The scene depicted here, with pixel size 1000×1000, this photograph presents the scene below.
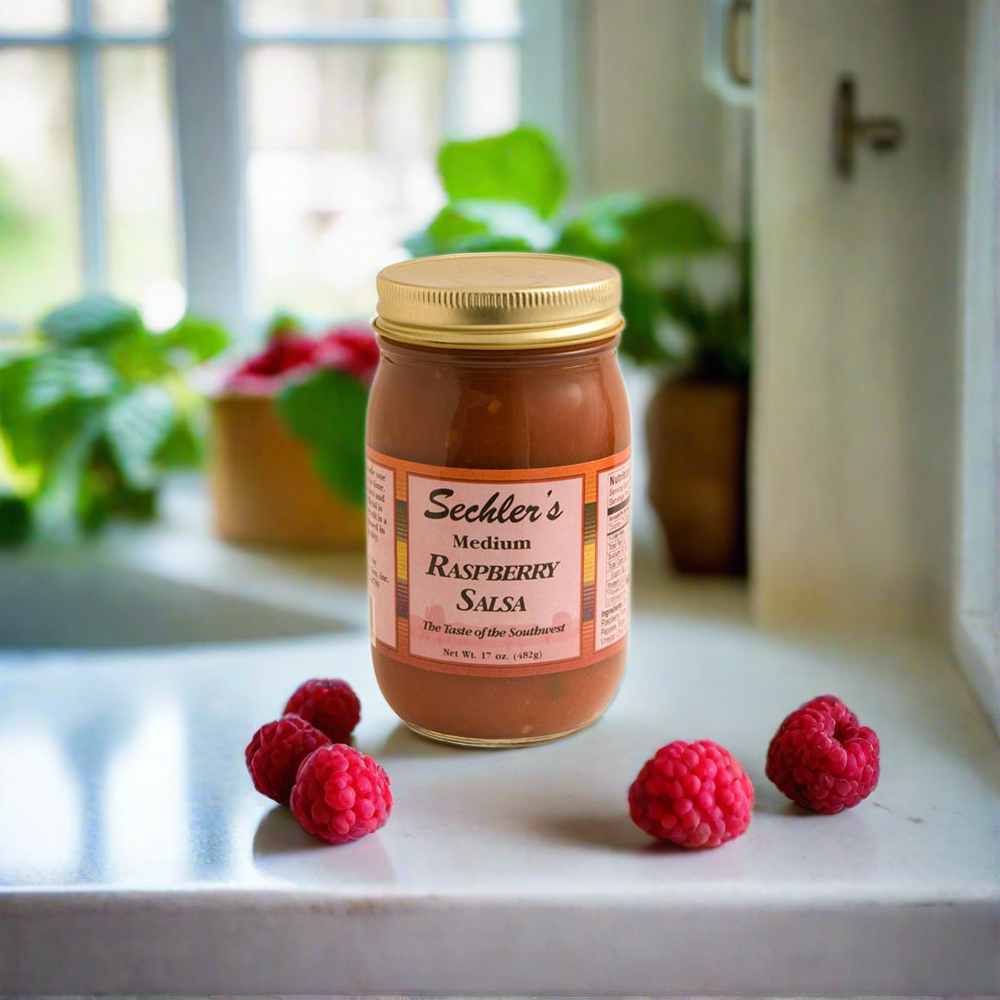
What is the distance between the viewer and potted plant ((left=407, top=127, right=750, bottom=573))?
0.99 metres

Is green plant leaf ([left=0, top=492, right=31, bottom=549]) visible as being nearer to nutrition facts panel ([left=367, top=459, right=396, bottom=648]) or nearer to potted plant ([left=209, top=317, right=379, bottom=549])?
potted plant ([left=209, top=317, right=379, bottom=549])

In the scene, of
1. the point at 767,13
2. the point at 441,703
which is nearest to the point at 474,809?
the point at 441,703

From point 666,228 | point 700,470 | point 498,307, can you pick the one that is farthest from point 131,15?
point 498,307

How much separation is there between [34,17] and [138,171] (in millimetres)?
163

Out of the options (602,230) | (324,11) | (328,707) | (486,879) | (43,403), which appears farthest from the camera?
(324,11)

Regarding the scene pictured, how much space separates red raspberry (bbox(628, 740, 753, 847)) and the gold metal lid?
20 centimetres

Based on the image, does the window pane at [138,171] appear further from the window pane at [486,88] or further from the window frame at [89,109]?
the window pane at [486,88]

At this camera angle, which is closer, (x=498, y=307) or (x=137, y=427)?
(x=498, y=307)

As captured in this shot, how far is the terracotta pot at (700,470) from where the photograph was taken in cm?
98

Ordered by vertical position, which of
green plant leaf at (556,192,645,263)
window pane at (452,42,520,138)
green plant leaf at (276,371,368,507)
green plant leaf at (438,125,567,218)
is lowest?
green plant leaf at (276,371,368,507)

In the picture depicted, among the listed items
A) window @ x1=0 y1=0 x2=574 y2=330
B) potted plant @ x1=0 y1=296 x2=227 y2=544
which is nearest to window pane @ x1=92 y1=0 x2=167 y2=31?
window @ x1=0 y1=0 x2=574 y2=330

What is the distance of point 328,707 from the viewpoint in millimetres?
722

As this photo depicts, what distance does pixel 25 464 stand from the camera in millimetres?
1140

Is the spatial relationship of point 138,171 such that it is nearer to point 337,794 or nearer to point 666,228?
point 666,228
